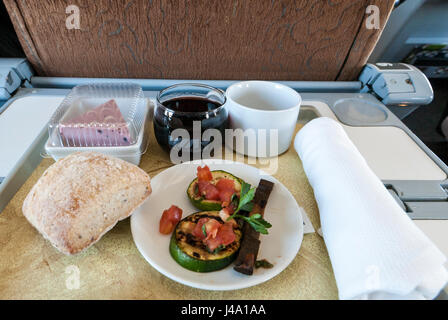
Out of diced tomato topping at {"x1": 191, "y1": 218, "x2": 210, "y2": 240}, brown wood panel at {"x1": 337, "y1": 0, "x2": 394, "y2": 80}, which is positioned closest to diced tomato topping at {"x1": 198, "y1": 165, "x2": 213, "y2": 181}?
diced tomato topping at {"x1": 191, "y1": 218, "x2": 210, "y2": 240}

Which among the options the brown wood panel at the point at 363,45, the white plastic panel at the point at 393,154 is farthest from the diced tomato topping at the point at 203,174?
the brown wood panel at the point at 363,45

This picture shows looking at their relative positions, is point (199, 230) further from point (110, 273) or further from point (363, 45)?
point (363, 45)

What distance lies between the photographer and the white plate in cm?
52

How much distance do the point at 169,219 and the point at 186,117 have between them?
27 cm

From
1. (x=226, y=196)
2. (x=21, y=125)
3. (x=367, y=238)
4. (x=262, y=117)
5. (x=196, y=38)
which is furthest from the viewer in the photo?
(x=196, y=38)

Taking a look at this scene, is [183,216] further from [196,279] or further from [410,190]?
[410,190]

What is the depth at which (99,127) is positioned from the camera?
28.4 inches

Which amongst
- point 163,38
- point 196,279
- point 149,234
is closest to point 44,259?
point 149,234

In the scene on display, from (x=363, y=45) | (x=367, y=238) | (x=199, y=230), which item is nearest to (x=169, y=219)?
(x=199, y=230)

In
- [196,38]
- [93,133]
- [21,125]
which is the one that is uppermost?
[196,38]

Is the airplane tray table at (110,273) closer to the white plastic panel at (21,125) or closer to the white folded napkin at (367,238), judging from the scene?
the white folded napkin at (367,238)

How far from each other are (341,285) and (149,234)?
0.38 m

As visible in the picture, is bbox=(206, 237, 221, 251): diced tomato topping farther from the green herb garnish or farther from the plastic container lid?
the plastic container lid

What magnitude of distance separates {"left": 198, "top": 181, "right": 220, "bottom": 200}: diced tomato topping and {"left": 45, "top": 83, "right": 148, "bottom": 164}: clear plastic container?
0.67ft
